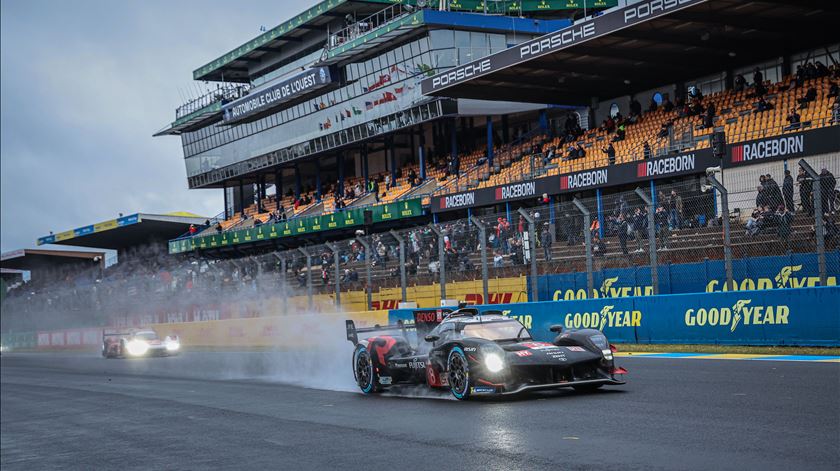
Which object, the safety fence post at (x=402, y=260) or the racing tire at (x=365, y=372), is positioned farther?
the safety fence post at (x=402, y=260)

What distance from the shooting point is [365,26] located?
4788 cm

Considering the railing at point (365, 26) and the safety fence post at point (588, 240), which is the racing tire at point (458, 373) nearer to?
the safety fence post at point (588, 240)

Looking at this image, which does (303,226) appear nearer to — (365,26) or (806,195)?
(365,26)

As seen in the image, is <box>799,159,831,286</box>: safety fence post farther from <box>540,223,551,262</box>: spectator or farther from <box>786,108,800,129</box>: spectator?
<box>786,108,800,129</box>: spectator

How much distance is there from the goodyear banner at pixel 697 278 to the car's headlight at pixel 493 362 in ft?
24.5

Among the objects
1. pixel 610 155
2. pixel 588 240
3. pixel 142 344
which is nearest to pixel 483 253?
pixel 588 240

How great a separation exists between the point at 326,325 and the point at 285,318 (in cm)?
244

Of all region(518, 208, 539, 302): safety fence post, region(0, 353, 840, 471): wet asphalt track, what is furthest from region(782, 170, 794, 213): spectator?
region(518, 208, 539, 302): safety fence post

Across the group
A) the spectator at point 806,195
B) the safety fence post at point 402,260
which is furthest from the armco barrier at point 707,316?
the safety fence post at point 402,260

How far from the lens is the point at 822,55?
30.4m

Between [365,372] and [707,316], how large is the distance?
708 centimetres

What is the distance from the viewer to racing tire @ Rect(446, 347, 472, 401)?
11.5 metres

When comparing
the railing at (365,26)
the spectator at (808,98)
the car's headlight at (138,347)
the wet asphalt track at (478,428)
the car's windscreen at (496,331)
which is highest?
the railing at (365,26)

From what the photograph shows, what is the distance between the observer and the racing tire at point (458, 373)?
1152cm
